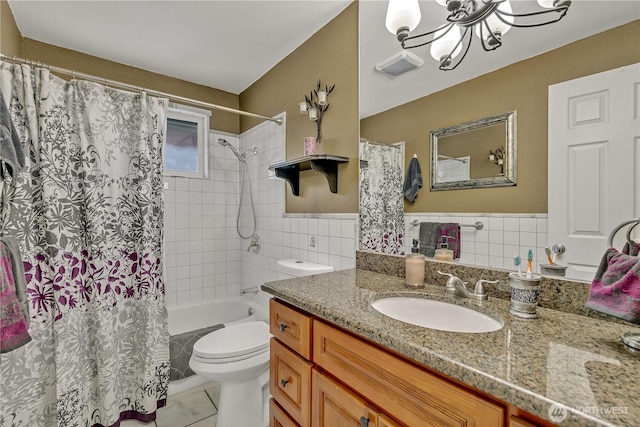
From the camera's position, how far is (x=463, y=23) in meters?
1.10

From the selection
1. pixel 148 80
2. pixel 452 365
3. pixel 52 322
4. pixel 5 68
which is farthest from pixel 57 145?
pixel 452 365

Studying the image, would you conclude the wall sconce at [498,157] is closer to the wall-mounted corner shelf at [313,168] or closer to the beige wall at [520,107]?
the beige wall at [520,107]

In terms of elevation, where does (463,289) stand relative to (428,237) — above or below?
below

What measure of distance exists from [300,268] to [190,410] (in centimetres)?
116

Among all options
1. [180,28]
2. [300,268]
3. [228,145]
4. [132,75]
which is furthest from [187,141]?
[300,268]

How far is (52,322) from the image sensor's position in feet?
4.69

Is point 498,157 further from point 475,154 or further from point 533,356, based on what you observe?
point 533,356

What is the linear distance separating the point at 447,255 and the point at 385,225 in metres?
0.35

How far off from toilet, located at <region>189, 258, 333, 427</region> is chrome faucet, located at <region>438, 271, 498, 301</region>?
0.76 m

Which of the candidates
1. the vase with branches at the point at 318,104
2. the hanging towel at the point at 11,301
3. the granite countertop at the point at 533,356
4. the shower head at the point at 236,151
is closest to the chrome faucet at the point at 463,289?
the granite countertop at the point at 533,356

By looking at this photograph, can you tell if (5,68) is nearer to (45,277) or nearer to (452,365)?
(45,277)

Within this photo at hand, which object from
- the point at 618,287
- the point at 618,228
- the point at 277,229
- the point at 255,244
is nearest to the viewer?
the point at 618,287

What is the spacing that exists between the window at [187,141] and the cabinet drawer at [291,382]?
80.8 inches

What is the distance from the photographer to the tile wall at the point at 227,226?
231 cm
